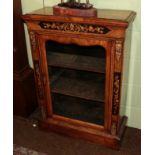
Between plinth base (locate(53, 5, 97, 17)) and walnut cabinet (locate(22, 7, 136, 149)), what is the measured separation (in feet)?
0.17

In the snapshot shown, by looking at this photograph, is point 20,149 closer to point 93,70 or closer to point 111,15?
point 93,70

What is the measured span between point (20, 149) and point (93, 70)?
83 cm

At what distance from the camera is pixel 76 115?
6.07 feet

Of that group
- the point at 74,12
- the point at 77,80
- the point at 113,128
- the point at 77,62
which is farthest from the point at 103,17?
the point at 113,128

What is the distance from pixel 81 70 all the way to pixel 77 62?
65mm

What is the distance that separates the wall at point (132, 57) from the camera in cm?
153

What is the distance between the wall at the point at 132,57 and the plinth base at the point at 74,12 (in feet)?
0.76

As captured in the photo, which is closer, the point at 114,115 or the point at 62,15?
the point at 62,15

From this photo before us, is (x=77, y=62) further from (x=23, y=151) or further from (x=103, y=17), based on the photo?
(x=23, y=151)

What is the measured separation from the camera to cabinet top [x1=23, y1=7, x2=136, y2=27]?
4.22ft

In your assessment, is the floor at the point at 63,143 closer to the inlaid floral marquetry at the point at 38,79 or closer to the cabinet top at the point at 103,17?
the inlaid floral marquetry at the point at 38,79

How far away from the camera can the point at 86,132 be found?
1790 mm
